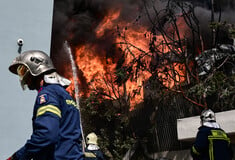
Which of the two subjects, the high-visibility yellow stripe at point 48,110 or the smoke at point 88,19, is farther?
the smoke at point 88,19

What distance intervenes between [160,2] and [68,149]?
15.1m

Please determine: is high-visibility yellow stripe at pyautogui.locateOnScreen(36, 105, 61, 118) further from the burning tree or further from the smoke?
the smoke

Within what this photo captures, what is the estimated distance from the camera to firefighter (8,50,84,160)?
2.51 meters

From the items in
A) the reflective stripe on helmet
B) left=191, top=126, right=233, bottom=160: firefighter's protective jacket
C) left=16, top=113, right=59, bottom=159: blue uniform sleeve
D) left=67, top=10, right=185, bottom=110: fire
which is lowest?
left=191, top=126, right=233, bottom=160: firefighter's protective jacket

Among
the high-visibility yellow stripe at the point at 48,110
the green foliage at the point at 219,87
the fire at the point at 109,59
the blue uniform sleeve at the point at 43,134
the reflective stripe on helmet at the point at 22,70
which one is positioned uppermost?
the fire at the point at 109,59

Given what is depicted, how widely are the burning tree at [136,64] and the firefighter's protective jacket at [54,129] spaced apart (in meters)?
8.06

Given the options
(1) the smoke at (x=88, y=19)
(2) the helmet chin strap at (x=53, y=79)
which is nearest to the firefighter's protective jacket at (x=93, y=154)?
(2) the helmet chin strap at (x=53, y=79)

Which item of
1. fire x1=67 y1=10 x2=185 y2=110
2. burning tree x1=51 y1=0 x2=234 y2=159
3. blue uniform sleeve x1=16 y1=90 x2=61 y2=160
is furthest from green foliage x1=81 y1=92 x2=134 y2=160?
blue uniform sleeve x1=16 y1=90 x2=61 y2=160

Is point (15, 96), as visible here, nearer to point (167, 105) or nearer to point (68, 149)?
point (68, 149)

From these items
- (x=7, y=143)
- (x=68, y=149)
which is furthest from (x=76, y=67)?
(x=68, y=149)

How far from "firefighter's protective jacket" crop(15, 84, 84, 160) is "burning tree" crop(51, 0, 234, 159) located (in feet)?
26.4

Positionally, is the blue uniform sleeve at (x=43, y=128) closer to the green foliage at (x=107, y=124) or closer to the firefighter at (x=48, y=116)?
the firefighter at (x=48, y=116)

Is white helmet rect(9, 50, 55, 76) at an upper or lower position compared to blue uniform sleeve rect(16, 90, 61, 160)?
upper

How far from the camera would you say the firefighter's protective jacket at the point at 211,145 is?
5.56 meters
